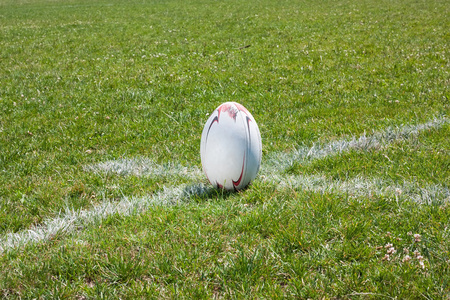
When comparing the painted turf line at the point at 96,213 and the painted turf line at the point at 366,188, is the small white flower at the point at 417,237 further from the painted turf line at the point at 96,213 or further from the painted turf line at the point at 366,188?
the painted turf line at the point at 96,213

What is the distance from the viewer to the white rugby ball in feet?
12.1

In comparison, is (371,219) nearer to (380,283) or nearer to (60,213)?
(380,283)

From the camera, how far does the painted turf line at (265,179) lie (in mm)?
3396

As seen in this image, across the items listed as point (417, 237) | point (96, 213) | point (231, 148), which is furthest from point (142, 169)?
point (417, 237)

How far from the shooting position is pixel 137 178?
14.1ft

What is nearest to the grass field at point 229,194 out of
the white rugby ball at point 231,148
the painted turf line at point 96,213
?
the painted turf line at point 96,213

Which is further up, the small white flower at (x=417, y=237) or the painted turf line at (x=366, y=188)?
the small white flower at (x=417, y=237)

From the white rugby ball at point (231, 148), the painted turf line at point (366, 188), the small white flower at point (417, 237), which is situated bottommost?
the painted turf line at point (366, 188)

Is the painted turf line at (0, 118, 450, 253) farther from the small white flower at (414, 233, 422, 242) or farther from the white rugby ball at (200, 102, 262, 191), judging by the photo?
the small white flower at (414, 233, 422, 242)

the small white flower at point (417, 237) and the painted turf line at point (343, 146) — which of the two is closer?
the small white flower at point (417, 237)

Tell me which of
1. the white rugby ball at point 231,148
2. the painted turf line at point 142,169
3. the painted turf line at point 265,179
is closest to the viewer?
the painted turf line at point 265,179

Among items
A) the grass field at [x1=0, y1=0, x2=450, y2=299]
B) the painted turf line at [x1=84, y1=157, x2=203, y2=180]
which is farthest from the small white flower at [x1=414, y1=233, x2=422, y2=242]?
the painted turf line at [x1=84, y1=157, x2=203, y2=180]

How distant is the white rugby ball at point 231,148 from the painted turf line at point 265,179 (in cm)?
27

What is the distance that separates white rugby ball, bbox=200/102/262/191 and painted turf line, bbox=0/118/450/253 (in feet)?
0.90
